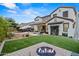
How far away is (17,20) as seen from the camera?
1148 millimetres

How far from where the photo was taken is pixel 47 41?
115cm

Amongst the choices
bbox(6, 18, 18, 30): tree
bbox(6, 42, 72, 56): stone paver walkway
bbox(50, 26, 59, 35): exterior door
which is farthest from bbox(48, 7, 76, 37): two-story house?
bbox(6, 18, 18, 30): tree

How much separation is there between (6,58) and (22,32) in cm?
21

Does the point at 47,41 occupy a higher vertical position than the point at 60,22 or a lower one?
lower

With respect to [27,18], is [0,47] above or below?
below

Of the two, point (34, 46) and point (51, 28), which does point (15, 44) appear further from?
point (51, 28)

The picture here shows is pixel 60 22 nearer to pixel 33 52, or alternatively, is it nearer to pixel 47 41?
pixel 47 41

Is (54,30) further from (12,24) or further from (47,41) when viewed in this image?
(12,24)

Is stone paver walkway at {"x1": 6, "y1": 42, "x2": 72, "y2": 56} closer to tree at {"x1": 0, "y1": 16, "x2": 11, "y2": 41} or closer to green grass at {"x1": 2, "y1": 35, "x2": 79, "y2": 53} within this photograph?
green grass at {"x1": 2, "y1": 35, "x2": 79, "y2": 53}

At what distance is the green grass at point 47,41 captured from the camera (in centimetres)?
114

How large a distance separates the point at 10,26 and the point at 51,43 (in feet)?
1.00

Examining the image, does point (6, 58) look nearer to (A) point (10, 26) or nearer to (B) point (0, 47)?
(B) point (0, 47)

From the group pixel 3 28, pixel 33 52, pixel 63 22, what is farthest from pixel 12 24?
pixel 63 22

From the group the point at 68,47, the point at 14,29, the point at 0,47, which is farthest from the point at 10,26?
the point at 68,47
